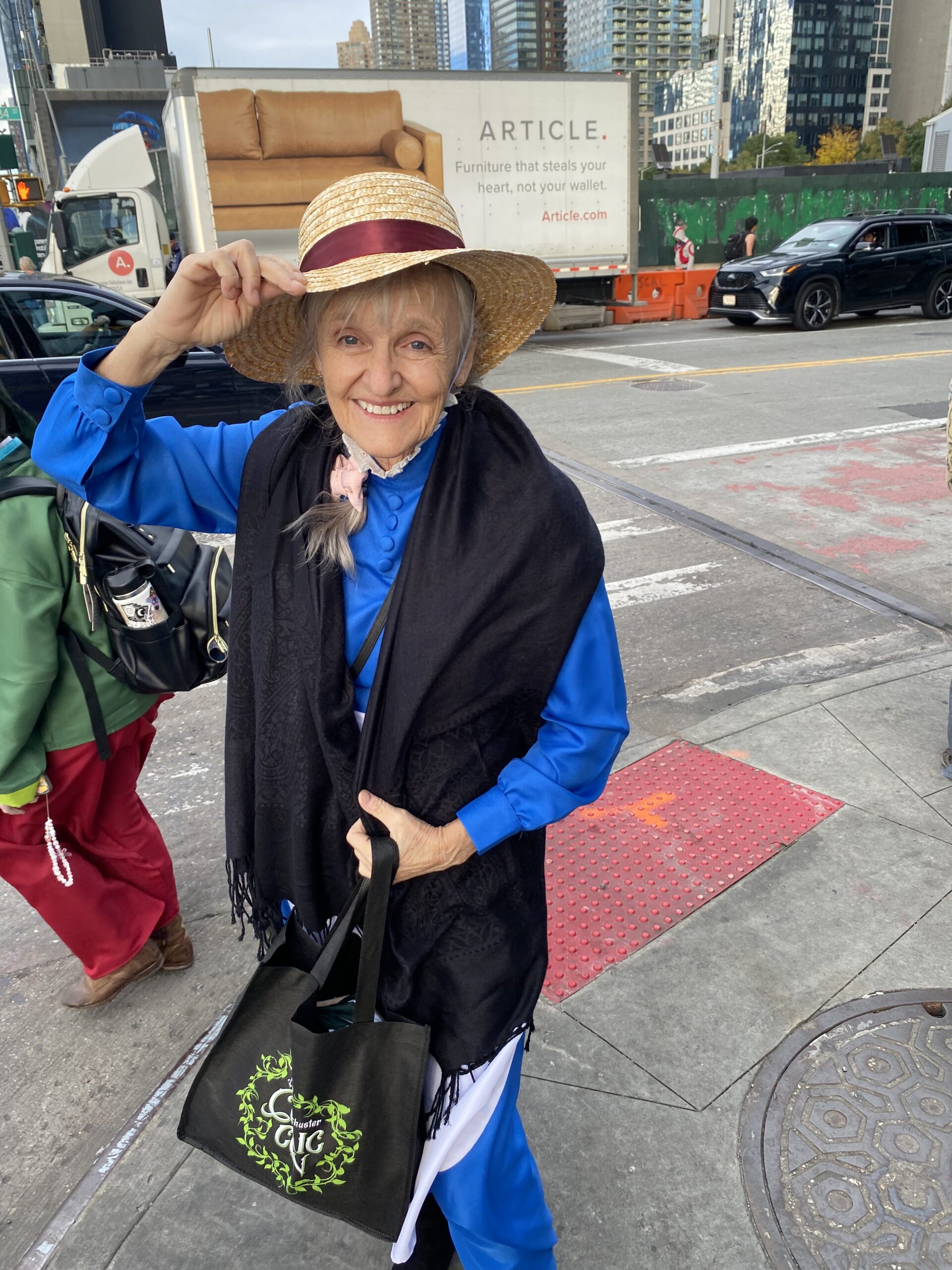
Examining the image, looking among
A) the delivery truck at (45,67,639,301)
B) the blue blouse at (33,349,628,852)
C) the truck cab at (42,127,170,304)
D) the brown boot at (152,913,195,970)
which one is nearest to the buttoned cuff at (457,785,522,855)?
the blue blouse at (33,349,628,852)

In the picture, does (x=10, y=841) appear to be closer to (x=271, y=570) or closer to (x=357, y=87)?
(x=271, y=570)

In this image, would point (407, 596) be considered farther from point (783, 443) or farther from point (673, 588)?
point (783, 443)

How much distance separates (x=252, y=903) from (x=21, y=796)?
0.86m

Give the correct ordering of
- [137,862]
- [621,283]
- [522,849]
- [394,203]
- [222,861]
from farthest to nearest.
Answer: [621,283] < [222,861] < [137,862] < [522,849] < [394,203]

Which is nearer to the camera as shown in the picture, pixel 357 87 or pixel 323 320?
pixel 323 320

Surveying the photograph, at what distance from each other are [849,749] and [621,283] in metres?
14.8

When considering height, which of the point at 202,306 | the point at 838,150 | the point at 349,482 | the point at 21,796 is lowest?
the point at 21,796

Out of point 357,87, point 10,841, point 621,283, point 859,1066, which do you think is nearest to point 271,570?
point 10,841

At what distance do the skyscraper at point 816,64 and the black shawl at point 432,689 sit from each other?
16722cm

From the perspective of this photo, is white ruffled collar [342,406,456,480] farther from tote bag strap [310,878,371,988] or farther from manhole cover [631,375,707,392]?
A: manhole cover [631,375,707,392]

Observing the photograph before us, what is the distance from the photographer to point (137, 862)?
2.81m

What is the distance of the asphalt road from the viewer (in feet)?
8.56

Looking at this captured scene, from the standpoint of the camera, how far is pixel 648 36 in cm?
17975

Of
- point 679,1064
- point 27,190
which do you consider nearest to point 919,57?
point 27,190
